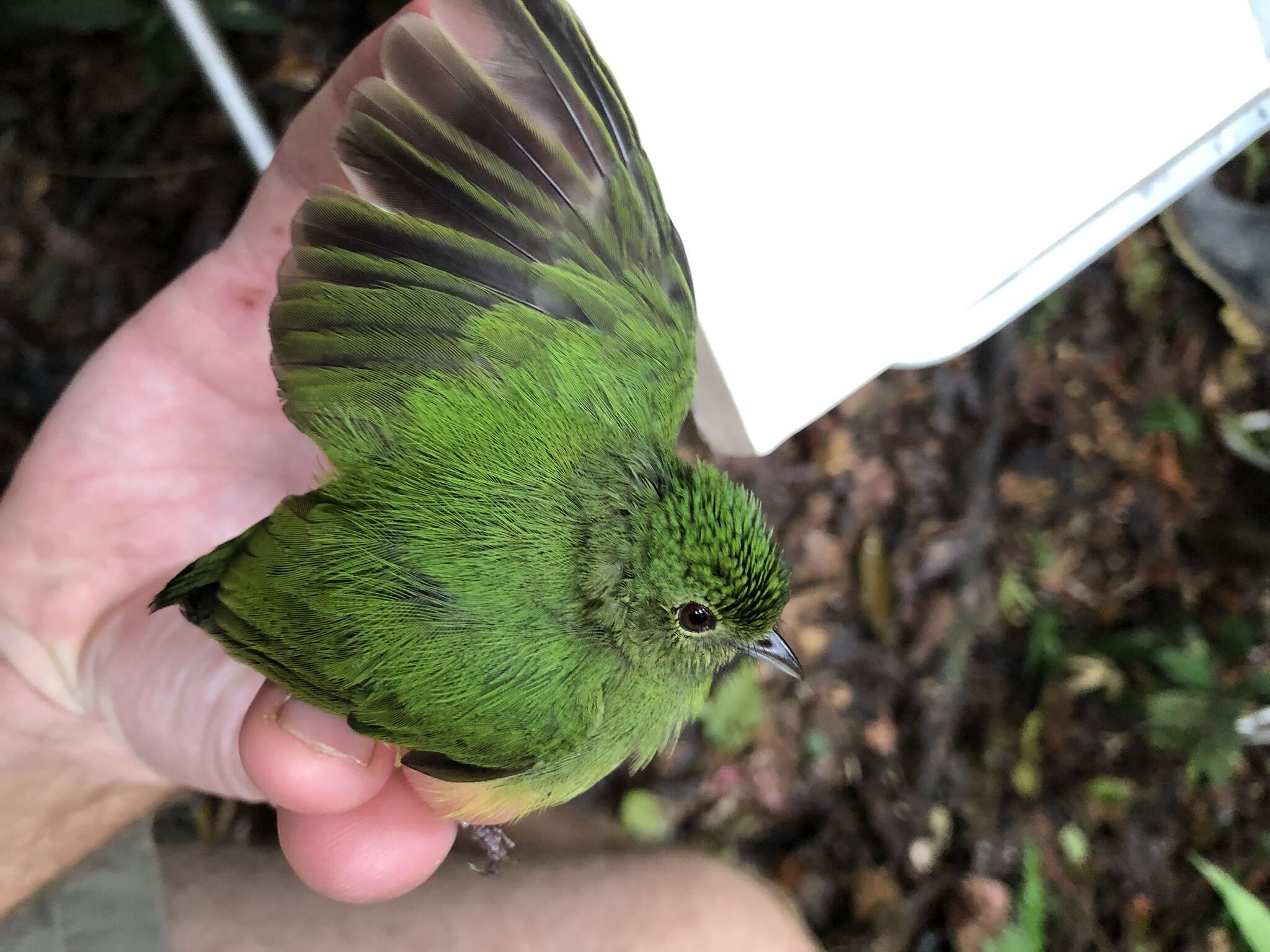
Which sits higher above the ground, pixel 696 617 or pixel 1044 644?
pixel 696 617

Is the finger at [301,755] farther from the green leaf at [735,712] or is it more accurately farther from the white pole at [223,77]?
the white pole at [223,77]

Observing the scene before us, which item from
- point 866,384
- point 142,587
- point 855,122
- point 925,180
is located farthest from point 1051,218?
point 142,587

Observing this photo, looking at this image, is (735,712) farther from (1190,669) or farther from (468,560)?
(468,560)

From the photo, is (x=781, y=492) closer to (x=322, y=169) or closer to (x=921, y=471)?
(x=921, y=471)

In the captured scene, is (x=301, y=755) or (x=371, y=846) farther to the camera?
(x=371, y=846)

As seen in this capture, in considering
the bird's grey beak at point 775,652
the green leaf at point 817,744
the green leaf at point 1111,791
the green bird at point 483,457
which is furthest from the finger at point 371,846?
the green leaf at point 1111,791

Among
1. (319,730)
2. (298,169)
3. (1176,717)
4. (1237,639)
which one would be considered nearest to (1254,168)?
(1237,639)

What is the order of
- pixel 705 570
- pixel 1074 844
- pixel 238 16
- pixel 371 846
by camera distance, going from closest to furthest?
1. pixel 705 570
2. pixel 371 846
3. pixel 238 16
4. pixel 1074 844
